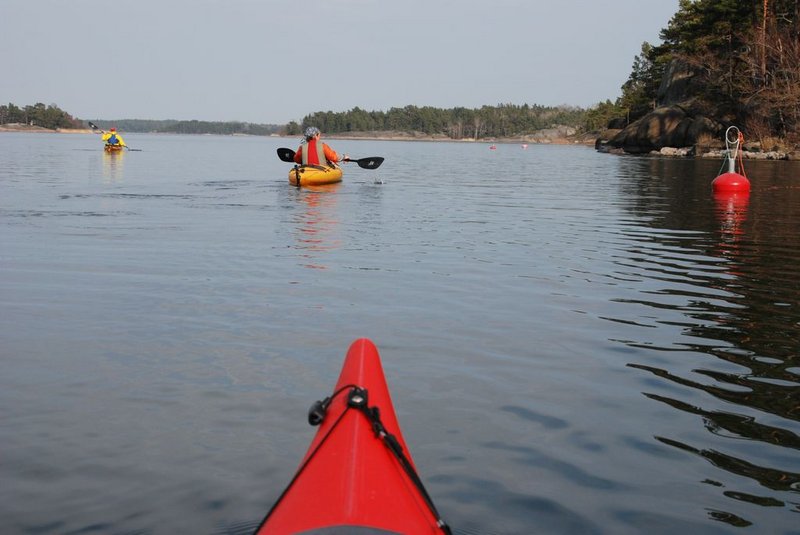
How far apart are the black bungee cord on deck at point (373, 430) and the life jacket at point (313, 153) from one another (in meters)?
23.4

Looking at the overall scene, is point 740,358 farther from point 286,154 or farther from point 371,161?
point 371,161

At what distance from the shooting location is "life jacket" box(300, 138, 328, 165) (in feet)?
86.4

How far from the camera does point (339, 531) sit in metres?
2.79

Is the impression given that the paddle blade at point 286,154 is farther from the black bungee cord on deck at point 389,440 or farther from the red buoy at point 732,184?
the black bungee cord on deck at point 389,440

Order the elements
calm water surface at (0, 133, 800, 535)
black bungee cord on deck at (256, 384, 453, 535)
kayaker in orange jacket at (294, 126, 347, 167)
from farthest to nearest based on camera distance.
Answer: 1. kayaker in orange jacket at (294, 126, 347, 167)
2. calm water surface at (0, 133, 800, 535)
3. black bungee cord on deck at (256, 384, 453, 535)

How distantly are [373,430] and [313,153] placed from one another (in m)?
23.8

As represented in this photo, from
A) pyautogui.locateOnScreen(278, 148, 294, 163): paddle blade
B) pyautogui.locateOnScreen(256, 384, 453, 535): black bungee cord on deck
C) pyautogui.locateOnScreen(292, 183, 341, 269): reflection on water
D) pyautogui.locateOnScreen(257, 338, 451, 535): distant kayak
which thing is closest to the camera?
pyautogui.locateOnScreen(257, 338, 451, 535): distant kayak

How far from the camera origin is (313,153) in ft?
86.8

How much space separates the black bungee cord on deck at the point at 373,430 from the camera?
123 inches

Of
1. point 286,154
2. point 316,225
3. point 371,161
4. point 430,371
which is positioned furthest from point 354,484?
point 371,161

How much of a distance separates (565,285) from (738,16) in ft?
190

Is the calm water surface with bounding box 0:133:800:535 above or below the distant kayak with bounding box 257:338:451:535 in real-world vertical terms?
below

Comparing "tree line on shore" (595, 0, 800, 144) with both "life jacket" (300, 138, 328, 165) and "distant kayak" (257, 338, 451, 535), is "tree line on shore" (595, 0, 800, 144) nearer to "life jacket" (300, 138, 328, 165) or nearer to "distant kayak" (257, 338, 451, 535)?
"life jacket" (300, 138, 328, 165)

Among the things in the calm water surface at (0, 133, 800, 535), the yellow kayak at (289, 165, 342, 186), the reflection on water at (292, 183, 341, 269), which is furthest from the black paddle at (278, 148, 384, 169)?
the calm water surface at (0, 133, 800, 535)
